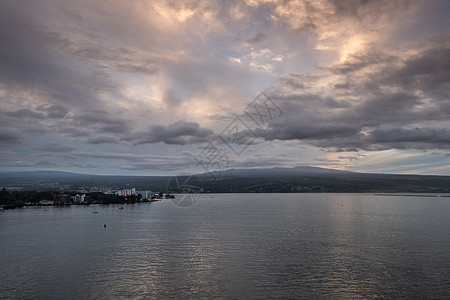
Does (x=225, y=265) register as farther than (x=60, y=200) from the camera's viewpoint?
No

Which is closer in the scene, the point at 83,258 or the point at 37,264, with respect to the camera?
the point at 37,264

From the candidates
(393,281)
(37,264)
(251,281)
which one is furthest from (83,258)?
(393,281)

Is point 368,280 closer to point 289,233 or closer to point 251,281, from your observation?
point 251,281

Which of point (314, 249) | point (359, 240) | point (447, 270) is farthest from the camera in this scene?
point (359, 240)

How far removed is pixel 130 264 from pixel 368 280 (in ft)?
103

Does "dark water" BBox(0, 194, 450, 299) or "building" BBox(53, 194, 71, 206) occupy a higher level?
"building" BBox(53, 194, 71, 206)

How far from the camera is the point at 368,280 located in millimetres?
35344

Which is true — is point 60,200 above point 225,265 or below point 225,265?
above

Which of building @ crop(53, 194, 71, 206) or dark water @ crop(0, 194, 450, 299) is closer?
dark water @ crop(0, 194, 450, 299)

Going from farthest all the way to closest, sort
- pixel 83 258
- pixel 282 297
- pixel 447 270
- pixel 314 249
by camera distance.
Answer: pixel 314 249 < pixel 83 258 < pixel 447 270 < pixel 282 297

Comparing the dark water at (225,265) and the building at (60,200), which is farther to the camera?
the building at (60,200)

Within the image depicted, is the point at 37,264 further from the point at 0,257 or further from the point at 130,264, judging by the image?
the point at 130,264

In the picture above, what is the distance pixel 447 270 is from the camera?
128ft

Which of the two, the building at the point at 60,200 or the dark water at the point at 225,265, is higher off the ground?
the building at the point at 60,200
